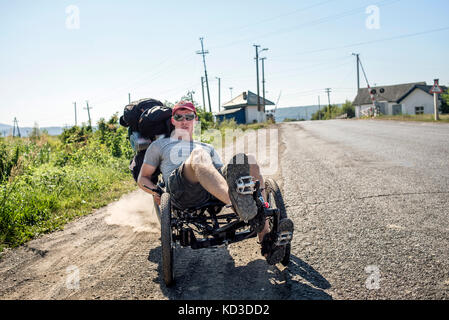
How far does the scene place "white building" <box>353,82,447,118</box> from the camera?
2251 inches

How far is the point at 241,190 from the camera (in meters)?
2.33

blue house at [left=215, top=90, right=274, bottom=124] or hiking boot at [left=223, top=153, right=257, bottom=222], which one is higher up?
blue house at [left=215, top=90, right=274, bottom=124]


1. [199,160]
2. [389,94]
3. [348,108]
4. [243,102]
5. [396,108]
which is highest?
[243,102]

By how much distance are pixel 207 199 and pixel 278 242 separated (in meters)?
0.76

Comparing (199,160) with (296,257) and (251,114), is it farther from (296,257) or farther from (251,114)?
(251,114)

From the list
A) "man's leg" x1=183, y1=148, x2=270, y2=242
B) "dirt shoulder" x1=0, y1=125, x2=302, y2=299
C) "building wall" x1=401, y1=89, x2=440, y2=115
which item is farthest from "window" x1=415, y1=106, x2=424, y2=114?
"man's leg" x1=183, y1=148, x2=270, y2=242

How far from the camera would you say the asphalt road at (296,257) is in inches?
93.7

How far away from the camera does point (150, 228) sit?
4.22 metres

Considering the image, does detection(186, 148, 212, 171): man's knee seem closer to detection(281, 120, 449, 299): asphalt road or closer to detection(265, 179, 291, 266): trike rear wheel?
detection(265, 179, 291, 266): trike rear wheel

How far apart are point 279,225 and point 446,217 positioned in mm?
2154

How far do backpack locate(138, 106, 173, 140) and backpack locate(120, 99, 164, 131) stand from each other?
0.36m

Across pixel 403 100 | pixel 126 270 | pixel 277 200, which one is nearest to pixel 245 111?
pixel 403 100

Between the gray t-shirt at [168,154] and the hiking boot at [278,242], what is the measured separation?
1.09 metres

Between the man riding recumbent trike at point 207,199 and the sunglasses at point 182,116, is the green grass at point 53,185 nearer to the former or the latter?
the man riding recumbent trike at point 207,199
